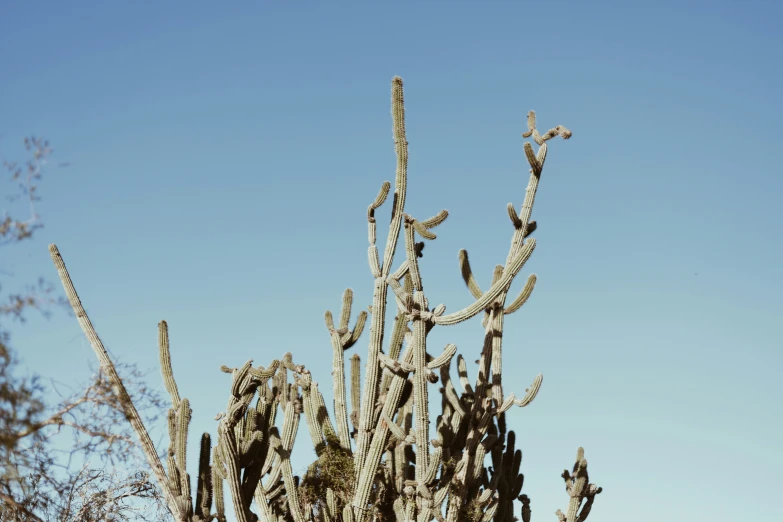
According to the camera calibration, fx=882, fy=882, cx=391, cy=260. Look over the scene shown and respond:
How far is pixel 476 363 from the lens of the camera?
1098 centimetres

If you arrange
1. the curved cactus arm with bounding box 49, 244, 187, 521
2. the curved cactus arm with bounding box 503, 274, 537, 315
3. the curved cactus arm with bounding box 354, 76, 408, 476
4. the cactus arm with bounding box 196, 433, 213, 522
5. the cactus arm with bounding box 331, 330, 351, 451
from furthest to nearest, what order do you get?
the curved cactus arm with bounding box 503, 274, 537, 315
the cactus arm with bounding box 331, 330, 351, 451
the curved cactus arm with bounding box 354, 76, 408, 476
the cactus arm with bounding box 196, 433, 213, 522
the curved cactus arm with bounding box 49, 244, 187, 521

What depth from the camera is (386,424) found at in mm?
9859

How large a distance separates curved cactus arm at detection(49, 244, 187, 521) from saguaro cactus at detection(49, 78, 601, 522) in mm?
17

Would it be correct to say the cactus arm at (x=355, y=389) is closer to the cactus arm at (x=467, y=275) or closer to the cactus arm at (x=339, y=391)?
the cactus arm at (x=339, y=391)

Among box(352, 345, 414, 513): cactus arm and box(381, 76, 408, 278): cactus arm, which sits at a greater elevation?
box(381, 76, 408, 278): cactus arm

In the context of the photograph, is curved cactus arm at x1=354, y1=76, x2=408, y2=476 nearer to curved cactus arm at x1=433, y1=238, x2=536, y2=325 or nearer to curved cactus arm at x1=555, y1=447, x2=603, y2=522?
curved cactus arm at x1=433, y1=238, x2=536, y2=325

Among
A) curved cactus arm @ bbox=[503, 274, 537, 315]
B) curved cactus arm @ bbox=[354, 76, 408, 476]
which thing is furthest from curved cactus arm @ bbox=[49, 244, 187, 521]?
curved cactus arm @ bbox=[503, 274, 537, 315]

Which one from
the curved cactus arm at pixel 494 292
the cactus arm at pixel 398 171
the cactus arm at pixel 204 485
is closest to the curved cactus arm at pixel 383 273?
the cactus arm at pixel 398 171

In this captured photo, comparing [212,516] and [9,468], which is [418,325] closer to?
[212,516]

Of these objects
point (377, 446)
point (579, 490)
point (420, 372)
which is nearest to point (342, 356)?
point (377, 446)

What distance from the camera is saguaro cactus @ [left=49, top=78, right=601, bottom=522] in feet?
31.1

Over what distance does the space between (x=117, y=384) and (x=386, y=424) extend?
3350 mm

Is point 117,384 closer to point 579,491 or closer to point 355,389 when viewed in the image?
point 355,389

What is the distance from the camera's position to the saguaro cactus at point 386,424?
9.48 metres
